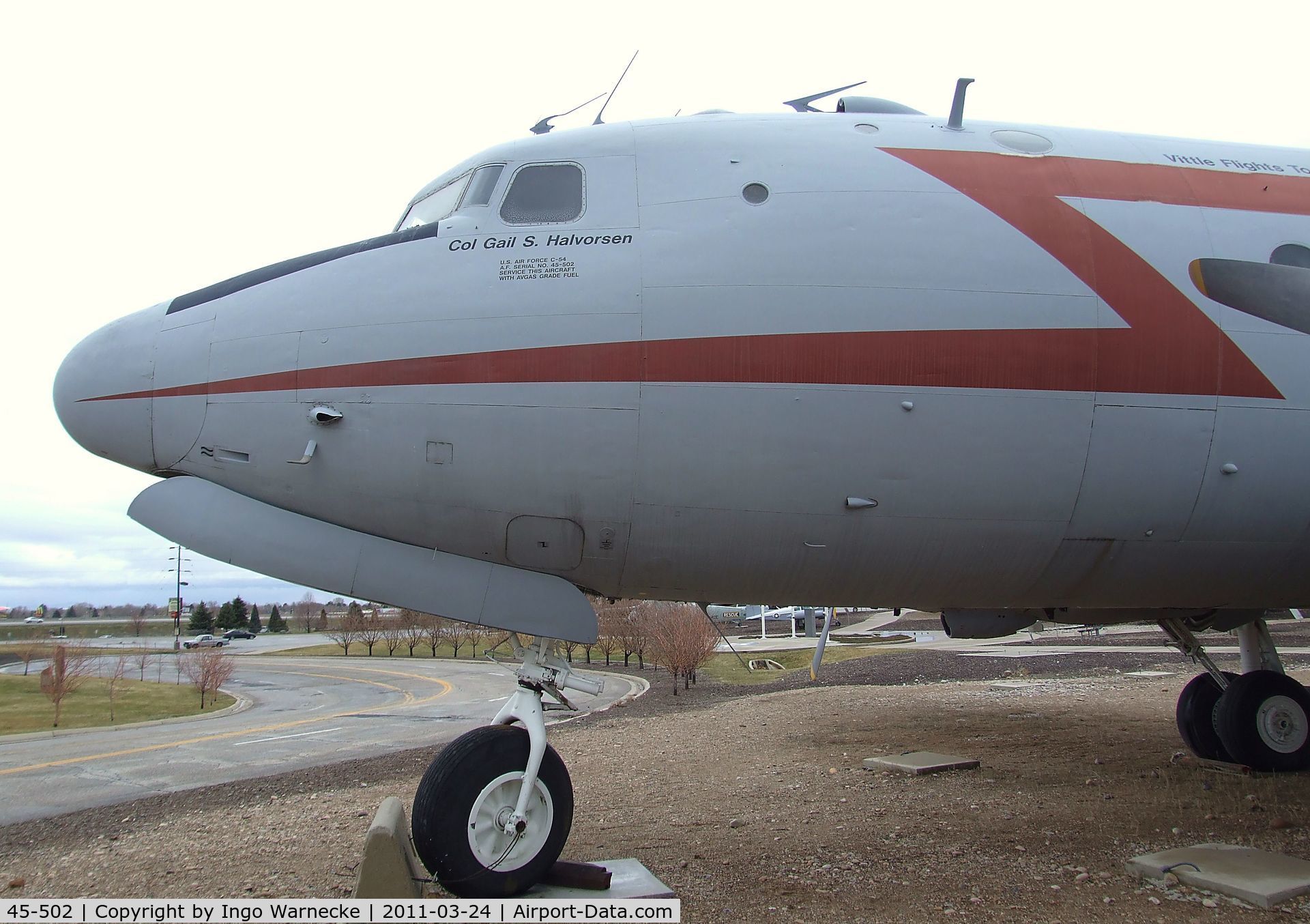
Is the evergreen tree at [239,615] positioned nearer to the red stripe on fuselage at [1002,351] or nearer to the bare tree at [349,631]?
the bare tree at [349,631]

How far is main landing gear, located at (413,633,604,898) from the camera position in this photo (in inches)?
186

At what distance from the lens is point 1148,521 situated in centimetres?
552

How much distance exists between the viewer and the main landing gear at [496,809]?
4.72 m

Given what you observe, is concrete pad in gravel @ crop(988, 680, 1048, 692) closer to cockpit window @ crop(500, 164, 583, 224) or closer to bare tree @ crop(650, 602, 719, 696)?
bare tree @ crop(650, 602, 719, 696)

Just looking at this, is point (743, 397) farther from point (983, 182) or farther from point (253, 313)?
point (253, 313)

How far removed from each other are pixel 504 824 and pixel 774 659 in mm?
30858

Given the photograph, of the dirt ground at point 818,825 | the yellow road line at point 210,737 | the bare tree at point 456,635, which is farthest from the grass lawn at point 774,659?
the bare tree at point 456,635

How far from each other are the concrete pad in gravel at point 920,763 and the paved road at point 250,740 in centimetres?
422

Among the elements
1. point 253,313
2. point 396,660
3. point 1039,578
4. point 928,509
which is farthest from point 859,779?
point 396,660

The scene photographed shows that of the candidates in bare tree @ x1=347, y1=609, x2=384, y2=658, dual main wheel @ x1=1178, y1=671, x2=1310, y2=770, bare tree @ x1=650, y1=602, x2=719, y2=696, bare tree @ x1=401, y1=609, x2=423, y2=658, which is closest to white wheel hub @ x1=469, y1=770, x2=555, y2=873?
dual main wheel @ x1=1178, y1=671, x2=1310, y2=770

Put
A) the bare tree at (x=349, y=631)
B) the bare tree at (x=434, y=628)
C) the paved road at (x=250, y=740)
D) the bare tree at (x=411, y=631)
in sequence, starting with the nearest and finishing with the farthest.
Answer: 1. the paved road at (x=250, y=740)
2. the bare tree at (x=411, y=631)
3. the bare tree at (x=434, y=628)
4. the bare tree at (x=349, y=631)

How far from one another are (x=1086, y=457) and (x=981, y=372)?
2.89 feet

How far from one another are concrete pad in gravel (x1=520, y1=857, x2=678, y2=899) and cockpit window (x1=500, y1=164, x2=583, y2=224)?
412 centimetres

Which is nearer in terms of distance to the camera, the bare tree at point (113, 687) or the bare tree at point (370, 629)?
the bare tree at point (113, 687)
